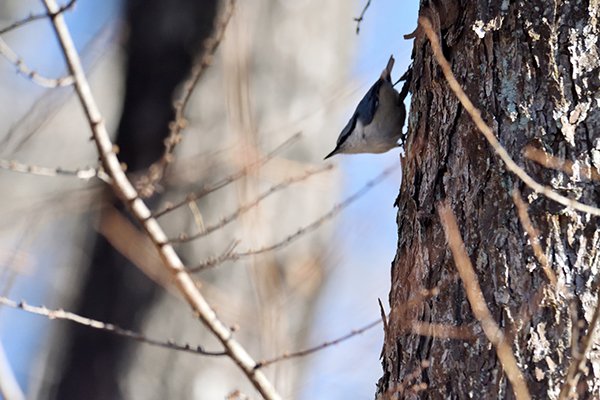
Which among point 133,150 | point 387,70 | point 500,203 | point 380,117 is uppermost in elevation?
point 133,150

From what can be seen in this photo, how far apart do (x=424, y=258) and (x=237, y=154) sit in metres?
1.02

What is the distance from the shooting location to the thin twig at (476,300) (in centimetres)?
149

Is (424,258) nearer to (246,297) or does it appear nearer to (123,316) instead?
(246,297)

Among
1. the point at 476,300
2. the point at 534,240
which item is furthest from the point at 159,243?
the point at 534,240

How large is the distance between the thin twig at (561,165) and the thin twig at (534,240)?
9cm

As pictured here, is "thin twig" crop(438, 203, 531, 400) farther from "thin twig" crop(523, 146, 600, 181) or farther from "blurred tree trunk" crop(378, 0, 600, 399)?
"thin twig" crop(523, 146, 600, 181)

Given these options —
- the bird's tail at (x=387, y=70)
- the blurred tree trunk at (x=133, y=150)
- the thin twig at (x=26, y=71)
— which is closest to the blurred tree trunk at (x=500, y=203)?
the thin twig at (x=26, y=71)

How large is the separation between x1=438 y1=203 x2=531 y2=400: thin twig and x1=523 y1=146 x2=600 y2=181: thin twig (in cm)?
21

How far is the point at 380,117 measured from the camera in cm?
302

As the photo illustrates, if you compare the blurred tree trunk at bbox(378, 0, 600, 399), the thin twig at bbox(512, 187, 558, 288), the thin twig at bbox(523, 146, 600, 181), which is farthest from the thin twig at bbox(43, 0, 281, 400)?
the thin twig at bbox(523, 146, 600, 181)

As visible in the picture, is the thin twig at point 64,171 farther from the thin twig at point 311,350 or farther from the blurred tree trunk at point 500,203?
the blurred tree trunk at point 500,203

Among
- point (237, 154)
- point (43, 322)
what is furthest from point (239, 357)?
point (43, 322)

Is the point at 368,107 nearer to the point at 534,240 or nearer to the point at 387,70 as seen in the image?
the point at 387,70

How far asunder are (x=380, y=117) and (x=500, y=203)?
1.39 metres
